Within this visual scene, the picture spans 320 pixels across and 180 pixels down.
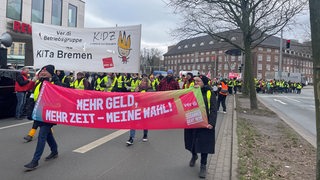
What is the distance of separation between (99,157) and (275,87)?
45083mm

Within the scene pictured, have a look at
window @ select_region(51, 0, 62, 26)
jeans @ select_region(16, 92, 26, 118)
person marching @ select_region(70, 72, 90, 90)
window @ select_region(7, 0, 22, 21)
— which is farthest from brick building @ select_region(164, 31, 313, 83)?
jeans @ select_region(16, 92, 26, 118)

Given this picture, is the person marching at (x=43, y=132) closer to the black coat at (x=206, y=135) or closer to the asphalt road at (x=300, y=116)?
the black coat at (x=206, y=135)

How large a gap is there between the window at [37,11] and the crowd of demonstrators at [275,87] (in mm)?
29363

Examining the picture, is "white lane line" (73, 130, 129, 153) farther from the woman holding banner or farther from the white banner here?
the woman holding banner

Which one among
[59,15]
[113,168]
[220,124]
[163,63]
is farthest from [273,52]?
[113,168]

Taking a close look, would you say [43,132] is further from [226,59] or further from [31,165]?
[226,59]

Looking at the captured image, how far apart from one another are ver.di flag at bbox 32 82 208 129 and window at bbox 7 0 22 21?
80.1 ft

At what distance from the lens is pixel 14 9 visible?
92.2 ft

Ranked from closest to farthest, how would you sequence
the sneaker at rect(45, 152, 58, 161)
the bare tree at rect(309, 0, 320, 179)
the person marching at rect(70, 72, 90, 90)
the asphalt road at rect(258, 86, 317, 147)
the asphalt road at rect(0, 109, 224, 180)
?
1. the bare tree at rect(309, 0, 320, 179)
2. the asphalt road at rect(0, 109, 224, 180)
3. the sneaker at rect(45, 152, 58, 161)
4. the person marching at rect(70, 72, 90, 90)
5. the asphalt road at rect(258, 86, 317, 147)

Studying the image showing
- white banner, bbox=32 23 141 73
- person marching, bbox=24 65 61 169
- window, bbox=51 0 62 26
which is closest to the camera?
person marching, bbox=24 65 61 169

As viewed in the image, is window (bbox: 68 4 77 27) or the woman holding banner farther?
window (bbox: 68 4 77 27)

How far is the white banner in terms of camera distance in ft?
31.8

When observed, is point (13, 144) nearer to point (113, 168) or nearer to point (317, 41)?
point (113, 168)

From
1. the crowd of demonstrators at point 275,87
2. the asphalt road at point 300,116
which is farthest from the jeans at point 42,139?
the crowd of demonstrators at point 275,87
